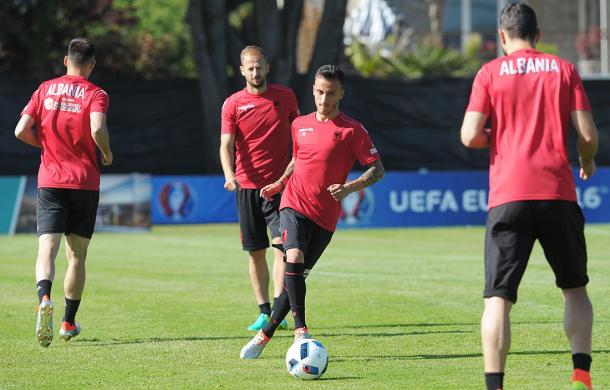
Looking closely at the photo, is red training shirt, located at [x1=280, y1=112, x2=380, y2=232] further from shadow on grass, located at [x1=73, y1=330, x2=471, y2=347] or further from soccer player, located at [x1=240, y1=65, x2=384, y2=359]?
shadow on grass, located at [x1=73, y1=330, x2=471, y2=347]

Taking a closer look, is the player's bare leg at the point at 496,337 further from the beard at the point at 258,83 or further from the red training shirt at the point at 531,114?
the beard at the point at 258,83

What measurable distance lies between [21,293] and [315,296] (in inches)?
120

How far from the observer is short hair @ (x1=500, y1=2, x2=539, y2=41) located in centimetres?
676

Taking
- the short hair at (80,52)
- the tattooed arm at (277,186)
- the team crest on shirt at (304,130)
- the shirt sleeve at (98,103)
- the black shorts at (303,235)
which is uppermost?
the short hair at (80,52)

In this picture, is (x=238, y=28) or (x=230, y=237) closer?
(x=230, y=237)

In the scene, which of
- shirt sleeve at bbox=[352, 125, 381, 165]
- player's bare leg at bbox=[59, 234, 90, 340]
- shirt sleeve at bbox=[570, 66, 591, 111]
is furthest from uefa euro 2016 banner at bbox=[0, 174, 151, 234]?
shirt sleeve at bbox=[570, 66, 591, 111]

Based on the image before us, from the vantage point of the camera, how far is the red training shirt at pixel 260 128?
10.5 m

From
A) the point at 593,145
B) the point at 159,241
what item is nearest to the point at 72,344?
the point at 593,145

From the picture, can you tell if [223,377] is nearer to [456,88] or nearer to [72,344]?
[72,344]

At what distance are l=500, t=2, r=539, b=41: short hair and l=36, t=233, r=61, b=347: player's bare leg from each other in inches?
159

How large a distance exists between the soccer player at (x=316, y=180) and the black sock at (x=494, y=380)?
2.33 m

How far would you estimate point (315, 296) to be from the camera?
1305 centimetres

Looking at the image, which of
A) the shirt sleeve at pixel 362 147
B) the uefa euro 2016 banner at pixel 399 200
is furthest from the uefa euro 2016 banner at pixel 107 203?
the shirt sleeve at pixel 362 147

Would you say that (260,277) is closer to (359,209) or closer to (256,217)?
(256,217)
